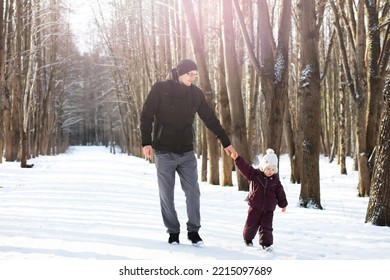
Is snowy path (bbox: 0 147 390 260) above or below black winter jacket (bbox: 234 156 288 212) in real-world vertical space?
below

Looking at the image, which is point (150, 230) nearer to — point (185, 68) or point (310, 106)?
point (185, 68)

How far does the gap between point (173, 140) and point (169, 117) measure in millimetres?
245

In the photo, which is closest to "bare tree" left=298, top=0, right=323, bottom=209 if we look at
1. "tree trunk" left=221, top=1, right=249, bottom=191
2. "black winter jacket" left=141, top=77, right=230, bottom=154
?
"tree trunk" left=221, top=1, right=249, bottom=191

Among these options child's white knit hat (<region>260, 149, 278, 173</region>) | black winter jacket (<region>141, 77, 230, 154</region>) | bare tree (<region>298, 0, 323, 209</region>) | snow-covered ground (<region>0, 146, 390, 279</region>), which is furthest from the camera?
bare tree (<region>298, 0, 323, 209</region>)

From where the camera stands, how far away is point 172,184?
4.58 meters

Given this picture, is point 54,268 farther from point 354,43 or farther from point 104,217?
point 354,43

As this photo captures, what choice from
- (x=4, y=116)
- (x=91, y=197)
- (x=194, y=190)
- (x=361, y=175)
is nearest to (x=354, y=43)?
(x=361, y=175)

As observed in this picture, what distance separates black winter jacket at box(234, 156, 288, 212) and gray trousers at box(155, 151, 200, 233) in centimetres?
54

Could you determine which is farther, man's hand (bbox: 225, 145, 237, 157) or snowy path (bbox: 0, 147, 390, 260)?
man's hand (bbox: 225, 145, 237, 157)

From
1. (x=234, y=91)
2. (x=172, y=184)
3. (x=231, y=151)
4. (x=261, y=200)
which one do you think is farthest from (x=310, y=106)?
(x=172, y=184)

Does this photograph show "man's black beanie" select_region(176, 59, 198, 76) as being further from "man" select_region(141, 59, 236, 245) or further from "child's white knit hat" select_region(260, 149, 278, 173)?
"child's white knit hat" select_region(260, 149, 278, 173)

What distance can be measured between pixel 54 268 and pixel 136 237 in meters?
1.43

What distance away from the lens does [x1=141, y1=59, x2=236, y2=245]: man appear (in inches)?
178

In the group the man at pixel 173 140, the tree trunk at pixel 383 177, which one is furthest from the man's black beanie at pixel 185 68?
the tree trunk at pixel 383 177
